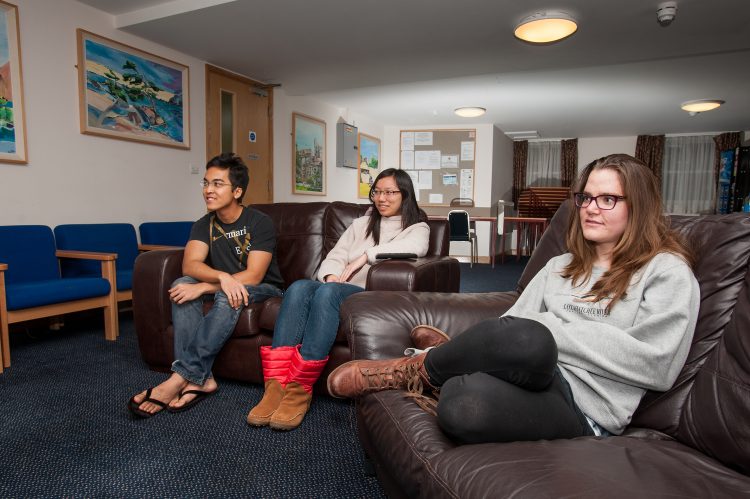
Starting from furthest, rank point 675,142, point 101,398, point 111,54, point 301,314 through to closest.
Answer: point 675,142
point 111,54
point 101,398
point 301,314

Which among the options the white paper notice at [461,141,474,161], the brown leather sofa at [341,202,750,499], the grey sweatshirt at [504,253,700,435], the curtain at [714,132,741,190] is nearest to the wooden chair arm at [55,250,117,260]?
the brown leather sofa at [341,202,750,499]

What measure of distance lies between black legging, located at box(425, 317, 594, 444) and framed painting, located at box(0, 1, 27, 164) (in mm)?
3500

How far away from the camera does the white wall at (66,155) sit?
3246mm

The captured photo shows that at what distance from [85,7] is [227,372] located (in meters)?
Result: 3.21

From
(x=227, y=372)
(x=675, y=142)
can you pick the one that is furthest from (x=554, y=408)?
(x=675, y=142)

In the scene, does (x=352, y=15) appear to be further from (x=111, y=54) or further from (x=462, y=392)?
(x=462, y=392)

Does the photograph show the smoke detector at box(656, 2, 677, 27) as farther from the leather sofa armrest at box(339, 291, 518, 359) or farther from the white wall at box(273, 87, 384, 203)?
the white wall at box(273, 87, 384, 203)

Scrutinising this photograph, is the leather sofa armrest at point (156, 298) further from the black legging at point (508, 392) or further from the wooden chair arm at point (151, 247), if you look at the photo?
the black legging at point (508, 392)

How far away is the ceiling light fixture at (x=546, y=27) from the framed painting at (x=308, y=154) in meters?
3.11

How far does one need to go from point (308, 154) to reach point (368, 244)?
4123mm

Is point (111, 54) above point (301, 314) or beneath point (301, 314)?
above

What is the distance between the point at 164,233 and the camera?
4.03m

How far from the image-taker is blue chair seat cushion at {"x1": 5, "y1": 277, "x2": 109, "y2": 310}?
255cm

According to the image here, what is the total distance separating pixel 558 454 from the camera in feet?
2.82
